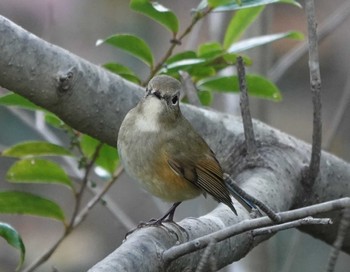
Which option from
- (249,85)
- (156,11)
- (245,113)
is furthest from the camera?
(249,85)

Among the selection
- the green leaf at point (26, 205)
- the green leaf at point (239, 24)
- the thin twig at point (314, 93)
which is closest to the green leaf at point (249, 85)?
the green leaf at point (239, 24)

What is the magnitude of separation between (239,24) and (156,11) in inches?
15.5

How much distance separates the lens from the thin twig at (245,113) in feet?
8.55

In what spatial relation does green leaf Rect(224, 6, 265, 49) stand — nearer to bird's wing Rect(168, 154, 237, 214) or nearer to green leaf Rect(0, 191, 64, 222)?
bird's wing Rect(168, 154, 237, 214)

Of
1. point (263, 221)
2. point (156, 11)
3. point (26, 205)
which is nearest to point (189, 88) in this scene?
point (156, 11)

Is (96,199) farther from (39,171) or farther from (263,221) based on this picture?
(263,221)

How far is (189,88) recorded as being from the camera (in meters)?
3.16

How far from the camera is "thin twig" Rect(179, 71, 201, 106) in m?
3.15

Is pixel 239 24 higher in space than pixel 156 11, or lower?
higher

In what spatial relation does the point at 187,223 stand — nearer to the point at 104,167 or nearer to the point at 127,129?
the point at 127,129

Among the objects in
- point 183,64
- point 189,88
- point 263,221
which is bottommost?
point 263,221

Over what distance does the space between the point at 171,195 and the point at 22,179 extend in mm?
546

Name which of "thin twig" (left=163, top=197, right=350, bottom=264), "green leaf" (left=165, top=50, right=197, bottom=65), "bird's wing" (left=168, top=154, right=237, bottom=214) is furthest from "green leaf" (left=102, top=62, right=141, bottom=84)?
"thin twig" (left=163, top=197, right=350, bottom=264)

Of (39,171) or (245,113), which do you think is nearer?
(245,113)
